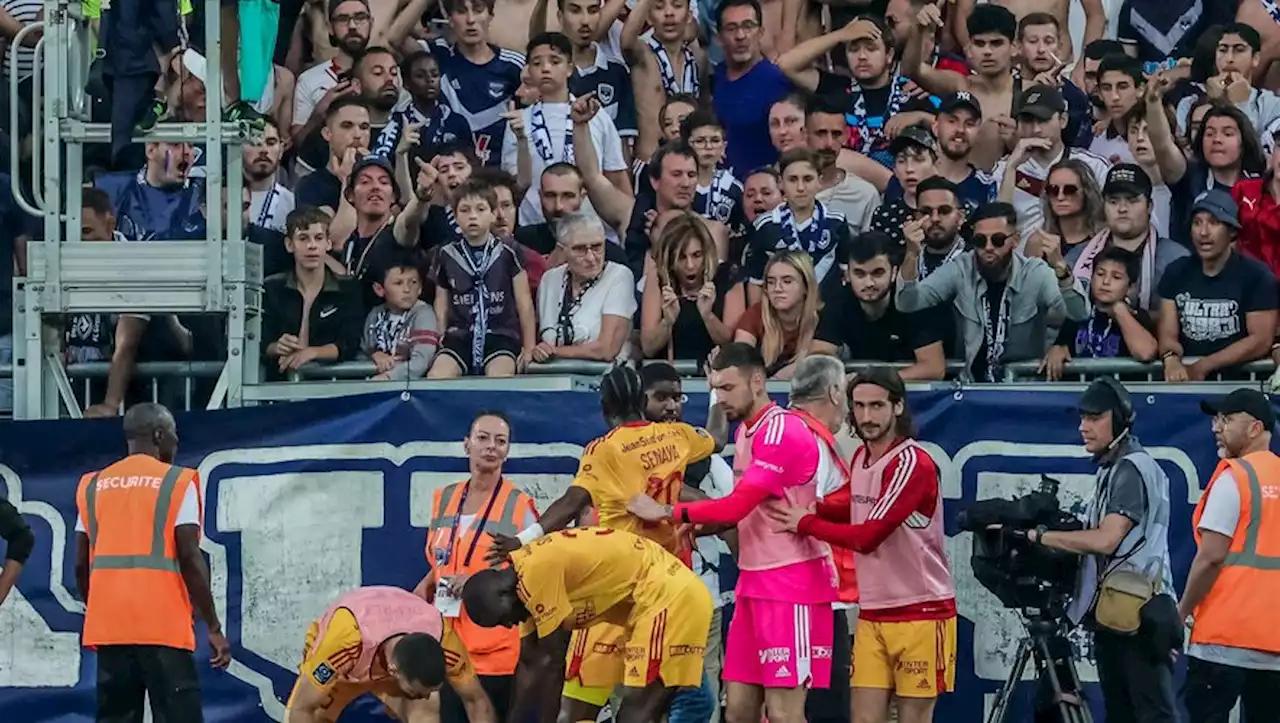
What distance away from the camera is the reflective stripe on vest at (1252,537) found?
11055 millimetres

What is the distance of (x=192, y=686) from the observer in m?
11.6

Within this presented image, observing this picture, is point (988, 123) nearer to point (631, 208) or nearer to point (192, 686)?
point (631, 208)

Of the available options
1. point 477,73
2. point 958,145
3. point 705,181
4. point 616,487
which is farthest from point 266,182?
point 616,487

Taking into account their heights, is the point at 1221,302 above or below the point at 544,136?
below

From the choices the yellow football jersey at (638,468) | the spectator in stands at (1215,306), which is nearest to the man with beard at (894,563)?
the yellow football jersey at (638,468)

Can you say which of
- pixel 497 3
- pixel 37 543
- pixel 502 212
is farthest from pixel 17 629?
pixel 497 3

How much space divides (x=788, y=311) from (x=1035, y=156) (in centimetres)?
244

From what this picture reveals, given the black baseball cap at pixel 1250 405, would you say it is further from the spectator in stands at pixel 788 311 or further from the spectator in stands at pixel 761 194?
the spectator in stands at pixel 761 194

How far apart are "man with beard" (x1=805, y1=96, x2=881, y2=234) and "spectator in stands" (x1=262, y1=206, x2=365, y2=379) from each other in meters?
2.75

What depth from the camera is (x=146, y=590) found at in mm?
11562

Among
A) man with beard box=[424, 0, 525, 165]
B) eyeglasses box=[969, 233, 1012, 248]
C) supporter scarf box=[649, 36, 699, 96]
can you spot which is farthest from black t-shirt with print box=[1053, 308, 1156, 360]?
man with beard box=[424, 0, 525, 165]

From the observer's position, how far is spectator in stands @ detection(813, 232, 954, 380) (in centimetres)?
1265

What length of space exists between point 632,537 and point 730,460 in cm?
192

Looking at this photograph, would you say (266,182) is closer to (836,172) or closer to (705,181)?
(705,181)
